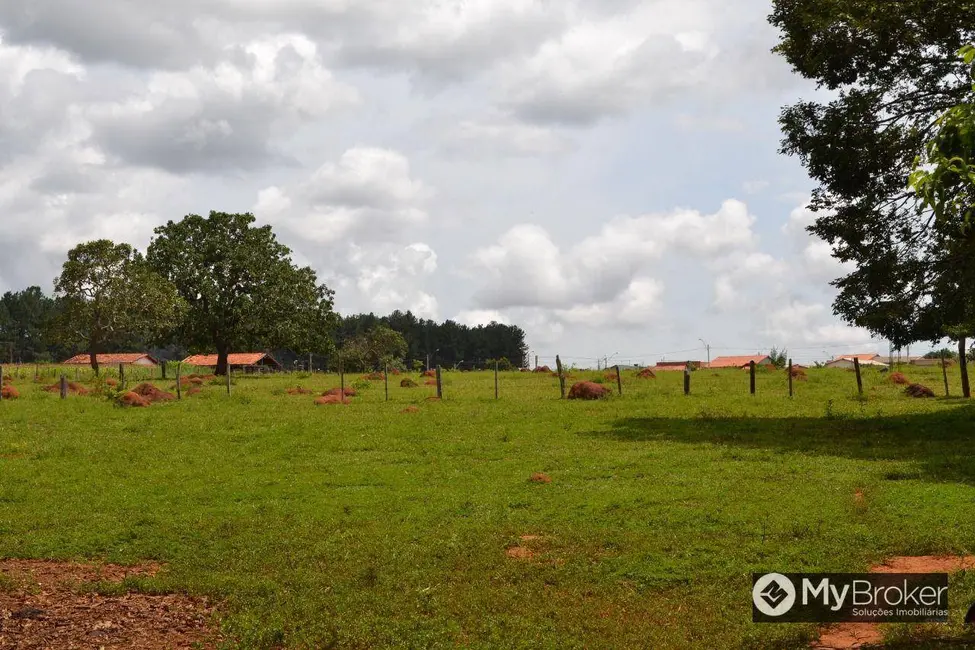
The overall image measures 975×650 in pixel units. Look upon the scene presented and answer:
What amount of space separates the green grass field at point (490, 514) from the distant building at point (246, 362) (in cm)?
6565

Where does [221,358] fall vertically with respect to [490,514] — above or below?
above

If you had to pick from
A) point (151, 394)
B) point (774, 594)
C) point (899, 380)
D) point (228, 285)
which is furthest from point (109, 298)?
point (774, 594)

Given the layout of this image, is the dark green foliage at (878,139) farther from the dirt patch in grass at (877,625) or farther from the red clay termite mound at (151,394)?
the red clay termite mound at (151,394)

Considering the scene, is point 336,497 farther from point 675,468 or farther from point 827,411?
point 827,411

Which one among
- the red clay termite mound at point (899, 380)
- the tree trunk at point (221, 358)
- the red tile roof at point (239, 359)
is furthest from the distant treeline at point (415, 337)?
→ the red clay termite mound at point (899, 380)

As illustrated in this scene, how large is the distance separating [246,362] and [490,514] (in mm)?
89066

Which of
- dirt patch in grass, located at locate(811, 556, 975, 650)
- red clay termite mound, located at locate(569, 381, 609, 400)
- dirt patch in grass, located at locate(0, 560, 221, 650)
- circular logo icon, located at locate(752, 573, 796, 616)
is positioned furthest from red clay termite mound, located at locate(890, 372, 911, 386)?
dirt patch in grass, located at locate(0, 560, 221, 650)

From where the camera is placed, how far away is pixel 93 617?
1097 cm

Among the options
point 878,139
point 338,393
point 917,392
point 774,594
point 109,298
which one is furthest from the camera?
point 109,298

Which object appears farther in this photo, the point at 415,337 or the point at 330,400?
the point at 415,337

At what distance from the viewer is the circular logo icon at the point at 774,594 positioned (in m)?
10.8

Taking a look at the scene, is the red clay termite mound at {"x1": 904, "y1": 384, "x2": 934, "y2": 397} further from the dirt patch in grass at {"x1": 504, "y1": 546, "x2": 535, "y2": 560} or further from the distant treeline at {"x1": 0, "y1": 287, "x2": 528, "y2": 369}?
the distant treeline at {"x1": 0, "y1": 287, "x2": 528, "y2": 369}

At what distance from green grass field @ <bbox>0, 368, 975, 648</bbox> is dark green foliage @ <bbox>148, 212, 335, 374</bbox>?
39.8m

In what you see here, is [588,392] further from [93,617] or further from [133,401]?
[93,617]
